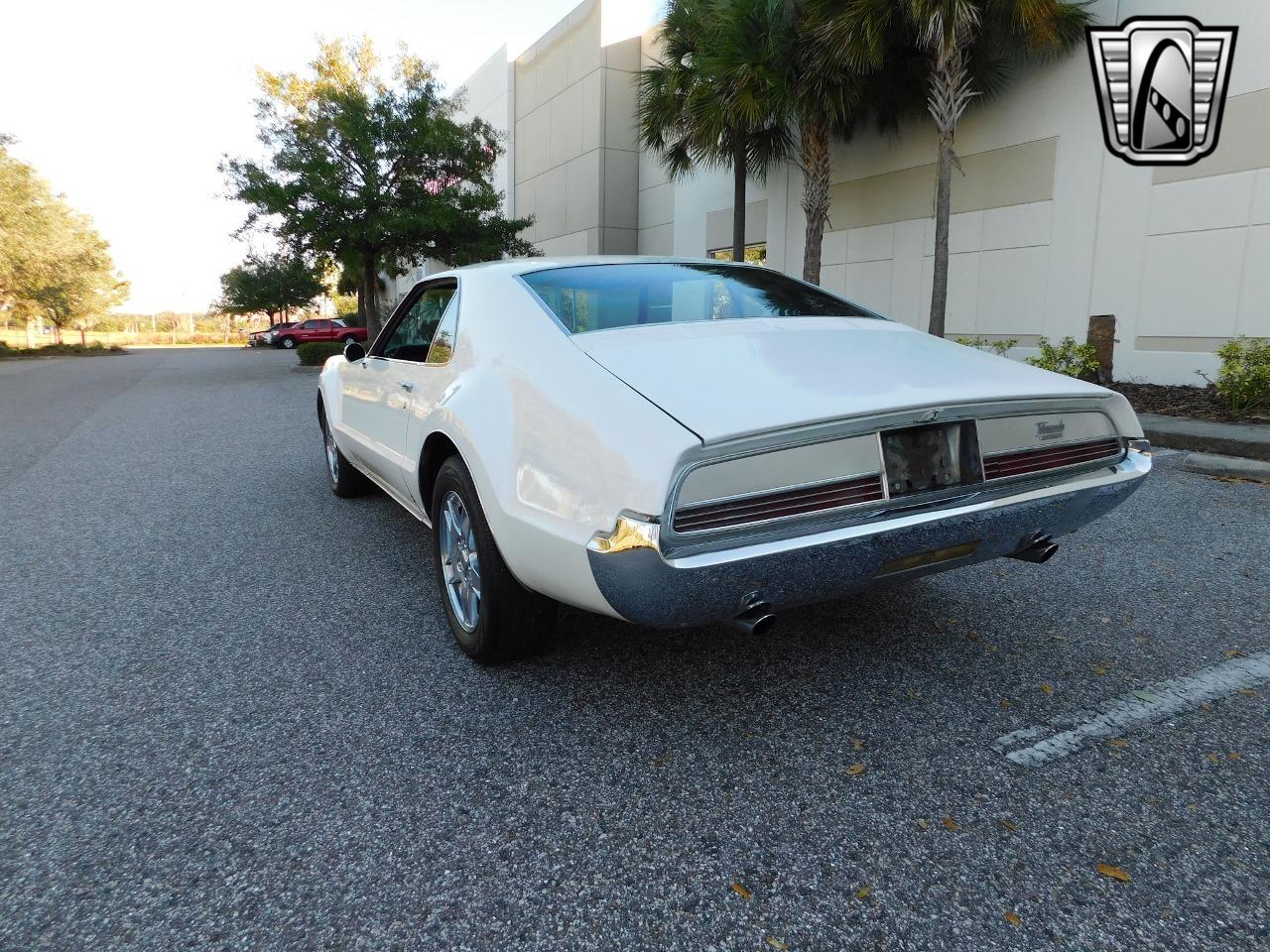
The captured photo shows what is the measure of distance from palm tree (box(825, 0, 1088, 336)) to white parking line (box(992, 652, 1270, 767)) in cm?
972

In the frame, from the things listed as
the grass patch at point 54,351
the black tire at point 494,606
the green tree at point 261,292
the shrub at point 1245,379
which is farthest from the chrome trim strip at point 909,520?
the green tree at point 261,292

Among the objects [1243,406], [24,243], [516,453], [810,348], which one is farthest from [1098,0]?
[24,243]

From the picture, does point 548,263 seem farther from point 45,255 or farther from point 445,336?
point 45,255

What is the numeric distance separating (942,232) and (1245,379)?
503 centimetres

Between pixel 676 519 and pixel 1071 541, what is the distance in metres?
3.26

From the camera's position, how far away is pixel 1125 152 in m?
11.0

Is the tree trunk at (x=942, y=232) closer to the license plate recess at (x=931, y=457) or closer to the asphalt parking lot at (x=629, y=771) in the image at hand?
the asphalt parking lot at (x=629, y=771)

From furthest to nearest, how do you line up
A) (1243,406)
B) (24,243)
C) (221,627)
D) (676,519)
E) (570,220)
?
(24,243) < (570,220) < (1243,406) < (221,627) < (676,519)

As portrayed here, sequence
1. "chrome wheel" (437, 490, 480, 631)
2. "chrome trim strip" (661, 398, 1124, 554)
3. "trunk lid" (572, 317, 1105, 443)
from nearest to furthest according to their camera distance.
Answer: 1. "chrome trim strip" (661, 398, 1124, 554)
2. "trunk lid" (572, 317, 1105, 443)
3. "chrome wheel" (437, 490, 480, 631)

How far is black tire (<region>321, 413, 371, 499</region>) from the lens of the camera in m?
5.45

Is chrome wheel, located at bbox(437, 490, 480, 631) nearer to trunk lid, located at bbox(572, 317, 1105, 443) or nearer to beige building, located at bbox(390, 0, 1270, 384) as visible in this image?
trunk lid, located at bbox(572, 317, 1105, 443)

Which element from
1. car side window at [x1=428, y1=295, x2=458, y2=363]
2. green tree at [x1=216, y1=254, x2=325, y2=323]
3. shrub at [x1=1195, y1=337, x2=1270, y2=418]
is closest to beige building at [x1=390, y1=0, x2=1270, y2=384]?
shrub at [x1=1195, y1=337, x2=1270, y2=418]

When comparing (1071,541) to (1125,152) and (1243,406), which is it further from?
(1125,152)

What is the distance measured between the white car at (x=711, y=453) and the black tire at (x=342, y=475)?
231 centimetres
